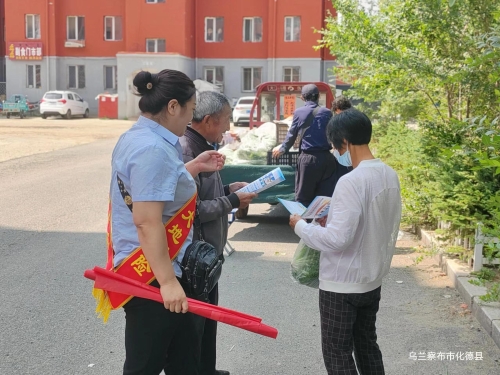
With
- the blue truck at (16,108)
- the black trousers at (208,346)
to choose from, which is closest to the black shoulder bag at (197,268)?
the black trousers at (208,346)

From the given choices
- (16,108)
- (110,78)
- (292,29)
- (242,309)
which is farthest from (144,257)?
(110,78)

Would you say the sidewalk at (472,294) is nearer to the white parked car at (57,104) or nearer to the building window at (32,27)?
the white parked car at (57,104)

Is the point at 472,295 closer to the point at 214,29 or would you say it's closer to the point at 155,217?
the point at 155,217

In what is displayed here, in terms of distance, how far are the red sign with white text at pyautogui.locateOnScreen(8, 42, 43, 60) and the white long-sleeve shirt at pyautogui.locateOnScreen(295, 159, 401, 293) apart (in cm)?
4735

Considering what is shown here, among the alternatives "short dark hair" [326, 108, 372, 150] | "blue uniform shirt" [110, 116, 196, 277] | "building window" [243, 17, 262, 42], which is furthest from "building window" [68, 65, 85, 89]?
"blue uniform shirt" [110, 116, 196, 277]

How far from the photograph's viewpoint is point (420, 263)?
7.61 meters

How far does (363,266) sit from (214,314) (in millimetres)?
883

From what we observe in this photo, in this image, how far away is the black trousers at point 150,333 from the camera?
298 cm

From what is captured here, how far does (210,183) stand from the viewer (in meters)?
3.92

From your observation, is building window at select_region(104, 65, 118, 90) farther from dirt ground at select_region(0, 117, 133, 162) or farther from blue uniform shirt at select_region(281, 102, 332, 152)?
blue uniform shirt at select_region(281, 102, 332, 152)


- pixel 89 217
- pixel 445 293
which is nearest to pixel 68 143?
pixel 89 217

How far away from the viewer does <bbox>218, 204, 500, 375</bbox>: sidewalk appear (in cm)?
475

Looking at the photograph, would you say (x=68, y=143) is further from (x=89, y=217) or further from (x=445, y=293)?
(x=445, y=293)

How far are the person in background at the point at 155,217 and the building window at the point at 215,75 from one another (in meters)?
45.1
